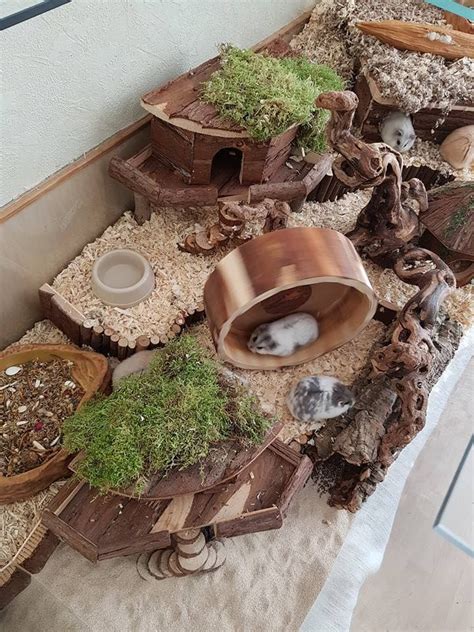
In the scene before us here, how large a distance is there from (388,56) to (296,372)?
1095mm

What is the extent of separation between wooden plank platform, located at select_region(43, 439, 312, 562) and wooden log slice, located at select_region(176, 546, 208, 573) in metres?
0.09

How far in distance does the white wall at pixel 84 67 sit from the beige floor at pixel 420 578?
1361 mm

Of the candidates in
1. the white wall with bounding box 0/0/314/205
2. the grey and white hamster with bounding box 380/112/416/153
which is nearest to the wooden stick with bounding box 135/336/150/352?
the white wall with bounding box 0/0/314/205

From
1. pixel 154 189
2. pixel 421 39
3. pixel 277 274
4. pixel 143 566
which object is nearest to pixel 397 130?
pixel 421 39

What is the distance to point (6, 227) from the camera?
138 centimetres

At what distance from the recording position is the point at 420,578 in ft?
5.14

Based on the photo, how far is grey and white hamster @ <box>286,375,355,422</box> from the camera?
1.40 m

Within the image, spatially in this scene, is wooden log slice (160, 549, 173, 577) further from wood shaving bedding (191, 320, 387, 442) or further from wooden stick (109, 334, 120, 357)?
wooden stick (109, 334, 120, 357)

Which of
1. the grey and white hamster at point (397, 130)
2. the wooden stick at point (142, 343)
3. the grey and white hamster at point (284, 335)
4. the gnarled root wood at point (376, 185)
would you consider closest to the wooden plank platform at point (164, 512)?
the grey and white hamster at point (284, 335)

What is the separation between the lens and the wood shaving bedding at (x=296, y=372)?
144 centimetres

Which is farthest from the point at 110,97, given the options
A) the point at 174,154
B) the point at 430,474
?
the point at 430,474

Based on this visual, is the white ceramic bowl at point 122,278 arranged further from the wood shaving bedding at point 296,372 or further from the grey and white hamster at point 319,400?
the grey and white hamster at point 319,400

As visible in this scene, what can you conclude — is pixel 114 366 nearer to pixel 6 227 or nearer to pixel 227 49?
pixel 6 227

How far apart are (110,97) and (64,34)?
239 mm
